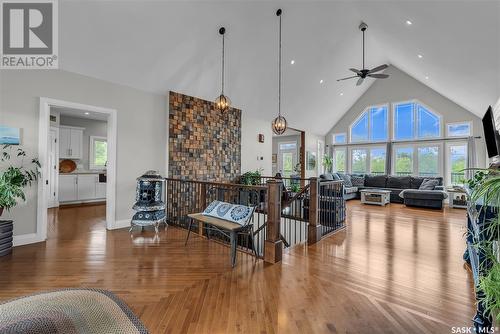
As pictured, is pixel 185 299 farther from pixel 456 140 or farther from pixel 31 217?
pixel 456 140

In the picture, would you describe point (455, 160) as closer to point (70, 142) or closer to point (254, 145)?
point (254, 145)

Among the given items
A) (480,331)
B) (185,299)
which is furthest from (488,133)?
(185,299)

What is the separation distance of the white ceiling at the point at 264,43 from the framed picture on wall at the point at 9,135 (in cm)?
124

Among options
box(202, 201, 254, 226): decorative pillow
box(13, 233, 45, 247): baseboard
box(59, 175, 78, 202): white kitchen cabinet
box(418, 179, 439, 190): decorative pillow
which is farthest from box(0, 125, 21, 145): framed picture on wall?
box(418, 179, 439, 190): decorative pillow

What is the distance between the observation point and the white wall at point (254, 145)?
698 centimetres

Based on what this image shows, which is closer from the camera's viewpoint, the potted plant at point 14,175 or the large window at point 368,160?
the potted plant at point 14,175

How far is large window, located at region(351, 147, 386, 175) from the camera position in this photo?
377 inches

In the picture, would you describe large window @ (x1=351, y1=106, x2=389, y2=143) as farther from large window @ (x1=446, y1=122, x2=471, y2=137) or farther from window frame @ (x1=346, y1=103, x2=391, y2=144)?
large window @ (x1=446, y1=122, x2=471, y2=137)

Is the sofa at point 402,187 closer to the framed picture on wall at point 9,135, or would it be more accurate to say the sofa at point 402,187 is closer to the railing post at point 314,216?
the railing post at point 314,216

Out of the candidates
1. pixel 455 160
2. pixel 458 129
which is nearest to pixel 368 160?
pixel 455 160

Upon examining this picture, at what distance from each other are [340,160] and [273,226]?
28.5ft

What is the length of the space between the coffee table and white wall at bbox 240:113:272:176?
326cm

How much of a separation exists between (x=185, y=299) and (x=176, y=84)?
13.8ft

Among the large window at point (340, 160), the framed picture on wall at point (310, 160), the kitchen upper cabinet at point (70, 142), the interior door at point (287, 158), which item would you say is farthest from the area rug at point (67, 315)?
the interior door at point (287, 158)
